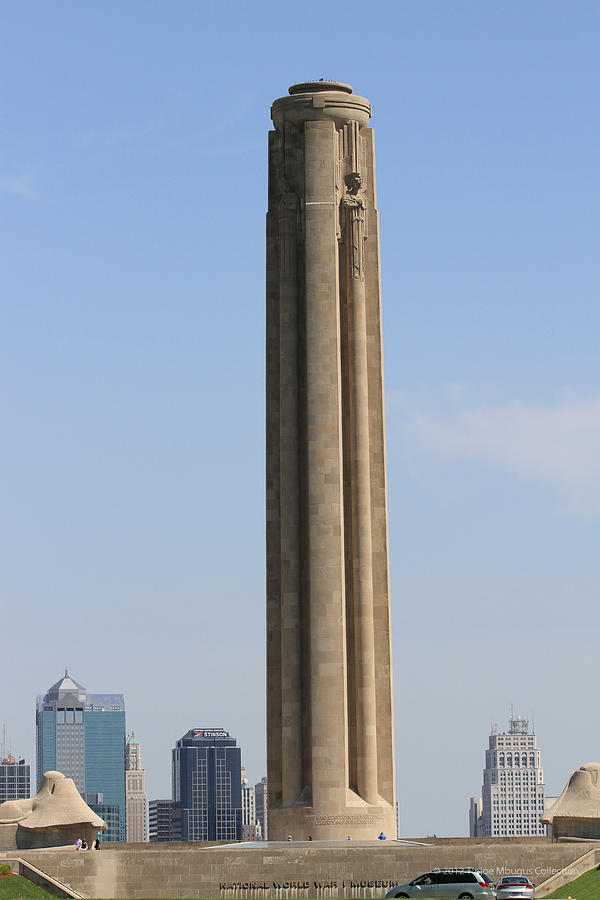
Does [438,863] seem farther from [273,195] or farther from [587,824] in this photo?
[273,195]

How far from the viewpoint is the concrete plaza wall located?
50.7 metres

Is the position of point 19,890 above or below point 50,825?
below

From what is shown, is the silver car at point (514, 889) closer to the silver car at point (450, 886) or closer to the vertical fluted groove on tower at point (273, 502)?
the silver car at point (450, 886)

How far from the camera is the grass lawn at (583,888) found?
47844 millimetres

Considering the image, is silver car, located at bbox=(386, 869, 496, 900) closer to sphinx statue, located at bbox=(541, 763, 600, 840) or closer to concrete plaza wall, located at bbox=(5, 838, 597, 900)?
concrete plaza wall, located at bbox=(5, 838, 597, 900)

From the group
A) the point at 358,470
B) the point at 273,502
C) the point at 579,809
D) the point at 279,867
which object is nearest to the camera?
the point at 279,867

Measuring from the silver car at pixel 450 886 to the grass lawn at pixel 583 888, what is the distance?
2604 millimetres

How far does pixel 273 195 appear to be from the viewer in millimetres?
65375

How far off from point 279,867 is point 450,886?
6.82 m

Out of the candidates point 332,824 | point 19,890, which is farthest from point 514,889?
point 332,824

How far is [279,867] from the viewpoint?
5153 cm

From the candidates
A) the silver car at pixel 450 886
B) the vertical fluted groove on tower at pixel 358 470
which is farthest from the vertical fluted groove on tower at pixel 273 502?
the silver car at pixel 450 886

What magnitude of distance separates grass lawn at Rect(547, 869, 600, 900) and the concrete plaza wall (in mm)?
907

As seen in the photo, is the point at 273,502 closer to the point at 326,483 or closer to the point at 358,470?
the point at 326,483
